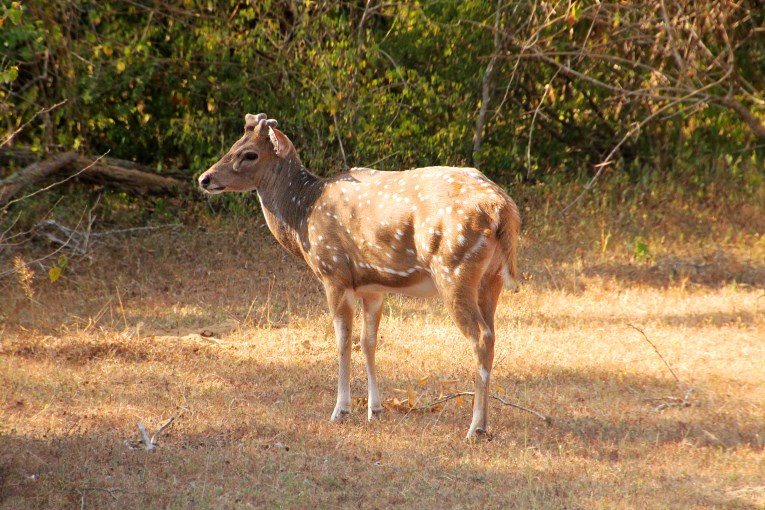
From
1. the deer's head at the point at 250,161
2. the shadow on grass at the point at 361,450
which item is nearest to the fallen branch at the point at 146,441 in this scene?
the shadow on grass at the point at 361,450

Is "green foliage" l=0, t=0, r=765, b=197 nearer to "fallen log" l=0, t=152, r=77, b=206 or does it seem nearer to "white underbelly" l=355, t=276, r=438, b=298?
"fallen log" l=0, t=152, r=77, b=206

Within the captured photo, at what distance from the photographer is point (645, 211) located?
13531 millimetres

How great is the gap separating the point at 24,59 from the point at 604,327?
7874 mm

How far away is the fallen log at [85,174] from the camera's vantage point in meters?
11.8

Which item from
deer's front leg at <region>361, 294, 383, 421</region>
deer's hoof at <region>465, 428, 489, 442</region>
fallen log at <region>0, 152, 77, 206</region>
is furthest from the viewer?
fallen log at <region>0, 152, 77, 206</region>

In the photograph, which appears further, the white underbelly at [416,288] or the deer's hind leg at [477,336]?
the white underbelly at [416,288]

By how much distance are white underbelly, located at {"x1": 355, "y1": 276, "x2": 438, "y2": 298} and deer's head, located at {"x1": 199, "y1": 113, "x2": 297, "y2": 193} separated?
1366 millimetres

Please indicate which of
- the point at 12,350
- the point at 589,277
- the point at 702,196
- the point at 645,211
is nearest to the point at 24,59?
the point at 12,350

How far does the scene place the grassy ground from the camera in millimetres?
6117

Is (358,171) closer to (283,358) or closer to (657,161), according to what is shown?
(283,358)

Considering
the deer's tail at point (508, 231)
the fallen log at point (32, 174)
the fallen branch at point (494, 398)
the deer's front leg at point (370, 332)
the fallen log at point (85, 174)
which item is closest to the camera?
the deer's tail at point (508, 231)

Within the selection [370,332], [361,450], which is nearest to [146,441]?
[361,450]

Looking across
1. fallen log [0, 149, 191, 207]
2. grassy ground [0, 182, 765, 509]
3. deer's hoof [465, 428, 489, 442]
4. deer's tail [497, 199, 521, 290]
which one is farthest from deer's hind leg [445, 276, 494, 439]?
fallen log [0, 149, 191, 207]

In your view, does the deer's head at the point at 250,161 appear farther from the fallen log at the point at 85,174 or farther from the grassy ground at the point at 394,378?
the fallen log at the point at 85,174
